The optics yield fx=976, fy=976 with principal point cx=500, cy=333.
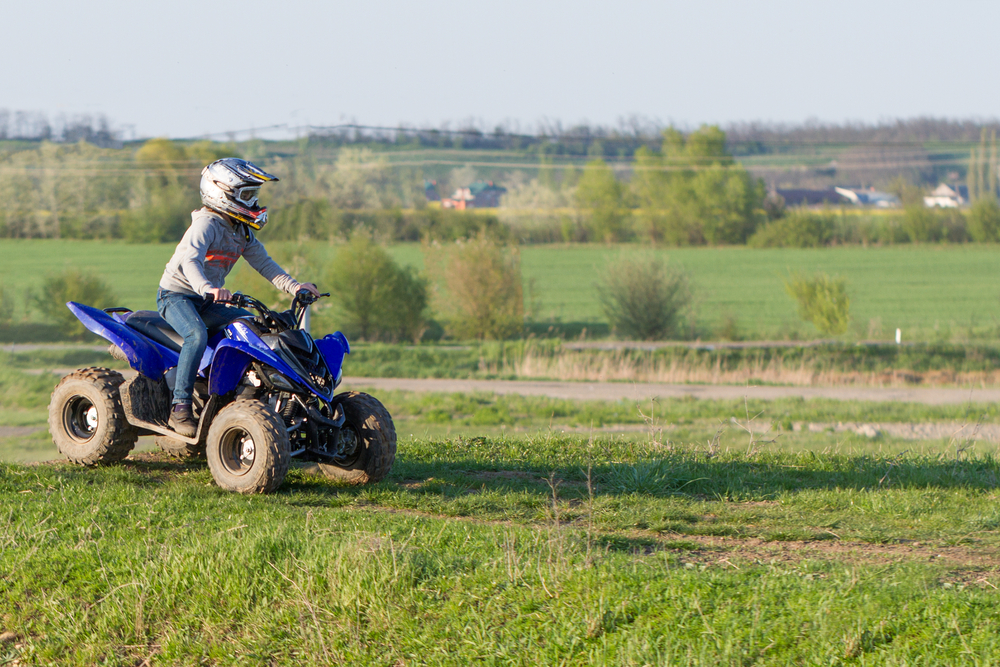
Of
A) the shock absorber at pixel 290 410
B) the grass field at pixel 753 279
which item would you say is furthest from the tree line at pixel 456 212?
the shock absorber at pixel 290 410

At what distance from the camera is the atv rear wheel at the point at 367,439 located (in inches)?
295

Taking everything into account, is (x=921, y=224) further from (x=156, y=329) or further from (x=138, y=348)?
(x=138, y=348)

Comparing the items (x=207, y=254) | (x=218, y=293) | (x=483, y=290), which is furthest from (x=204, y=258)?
(x=483, y=290)

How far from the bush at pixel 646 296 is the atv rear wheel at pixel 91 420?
1446 inches

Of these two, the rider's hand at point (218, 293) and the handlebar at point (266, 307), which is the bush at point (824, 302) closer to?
the handlebar at point (266, 307)

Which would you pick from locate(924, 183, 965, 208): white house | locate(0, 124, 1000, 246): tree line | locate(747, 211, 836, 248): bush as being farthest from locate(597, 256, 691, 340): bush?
locate(924, 183, 965, 208): white house

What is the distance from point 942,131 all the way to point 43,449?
6580 cm

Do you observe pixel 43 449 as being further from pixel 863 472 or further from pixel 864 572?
pixel 864 572

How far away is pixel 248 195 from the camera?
7.64 meters

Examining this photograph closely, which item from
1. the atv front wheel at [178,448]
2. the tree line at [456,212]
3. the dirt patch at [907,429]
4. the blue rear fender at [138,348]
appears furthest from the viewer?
the tree line at [456,212]

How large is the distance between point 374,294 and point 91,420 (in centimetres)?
3517

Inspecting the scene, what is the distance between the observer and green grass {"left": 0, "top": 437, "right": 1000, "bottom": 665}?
4.44m

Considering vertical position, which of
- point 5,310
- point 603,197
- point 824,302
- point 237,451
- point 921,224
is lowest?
point 824,302

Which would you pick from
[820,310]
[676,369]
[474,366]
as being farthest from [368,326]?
[820,310]
